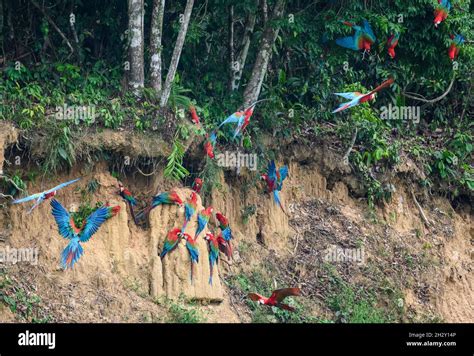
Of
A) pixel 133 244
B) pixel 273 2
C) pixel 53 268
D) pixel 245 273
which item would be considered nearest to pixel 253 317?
pixel 245 273

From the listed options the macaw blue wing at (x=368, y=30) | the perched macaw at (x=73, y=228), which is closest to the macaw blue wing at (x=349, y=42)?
the macaw blue wing at (x=368, y=30)

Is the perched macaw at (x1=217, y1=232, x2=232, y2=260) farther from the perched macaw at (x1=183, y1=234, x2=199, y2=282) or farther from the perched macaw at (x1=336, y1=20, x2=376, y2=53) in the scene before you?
the perched macaw at (x1=336, y1=20, x2=376, y2=53)

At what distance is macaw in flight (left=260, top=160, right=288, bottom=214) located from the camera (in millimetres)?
15867

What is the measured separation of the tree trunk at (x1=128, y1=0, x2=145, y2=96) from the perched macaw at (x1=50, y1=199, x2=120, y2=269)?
6.40ft

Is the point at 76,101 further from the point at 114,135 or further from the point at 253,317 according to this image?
the point at 253,317

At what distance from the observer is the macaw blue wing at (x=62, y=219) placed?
13297mm

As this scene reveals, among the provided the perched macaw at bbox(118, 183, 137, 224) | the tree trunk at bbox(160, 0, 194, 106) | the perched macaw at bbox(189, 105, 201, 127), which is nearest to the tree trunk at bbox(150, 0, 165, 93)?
the tree trunk at bbox(160, 0, 194, 106)

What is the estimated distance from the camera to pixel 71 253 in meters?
13.6

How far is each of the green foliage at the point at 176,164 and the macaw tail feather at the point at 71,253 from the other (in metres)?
1.67

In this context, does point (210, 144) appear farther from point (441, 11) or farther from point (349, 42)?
point (441, 11)

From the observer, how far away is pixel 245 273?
51.4 ft

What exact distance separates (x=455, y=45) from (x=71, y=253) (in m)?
6.05

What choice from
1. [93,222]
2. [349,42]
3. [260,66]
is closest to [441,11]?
[349,42]

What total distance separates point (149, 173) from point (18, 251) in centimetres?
210
